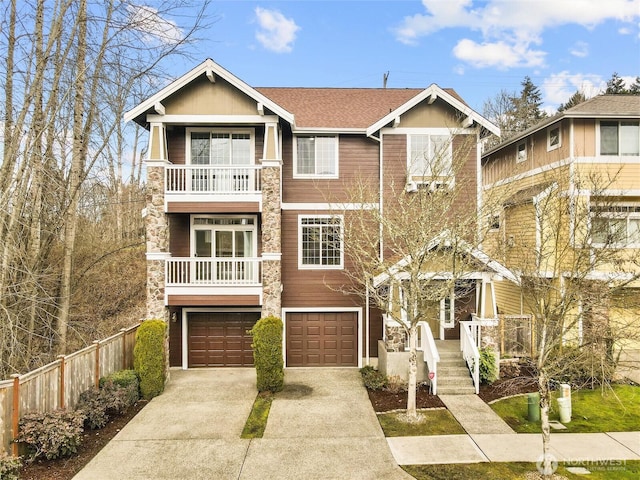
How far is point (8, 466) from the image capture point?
6414 millimetres

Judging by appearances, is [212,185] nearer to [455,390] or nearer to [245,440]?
[245,440]

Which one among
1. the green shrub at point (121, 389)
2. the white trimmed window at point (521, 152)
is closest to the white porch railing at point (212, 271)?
the green shrub at point (121, 389)

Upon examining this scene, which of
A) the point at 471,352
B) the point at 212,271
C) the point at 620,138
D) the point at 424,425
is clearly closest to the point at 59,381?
the point at 212,271

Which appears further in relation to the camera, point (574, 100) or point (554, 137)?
point (574, 100)

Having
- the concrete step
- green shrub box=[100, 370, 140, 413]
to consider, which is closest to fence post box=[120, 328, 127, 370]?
green shrub box=[100, 370, 140, 413]

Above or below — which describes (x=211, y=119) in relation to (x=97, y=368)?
above

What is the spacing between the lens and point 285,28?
16734mm

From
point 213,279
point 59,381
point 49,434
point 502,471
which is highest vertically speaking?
point 213,279


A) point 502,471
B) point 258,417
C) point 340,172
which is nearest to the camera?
point 502,471

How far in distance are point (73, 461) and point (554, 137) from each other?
16.9 m

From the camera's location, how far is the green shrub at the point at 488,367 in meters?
11.3

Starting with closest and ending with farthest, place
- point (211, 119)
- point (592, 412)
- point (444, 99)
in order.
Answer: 1. point (592, 412)
2. point (211, 119)
3. point (444, 99)

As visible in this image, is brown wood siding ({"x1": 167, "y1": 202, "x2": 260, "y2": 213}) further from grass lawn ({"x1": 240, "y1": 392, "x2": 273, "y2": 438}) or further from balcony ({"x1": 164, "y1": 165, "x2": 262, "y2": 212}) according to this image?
grass lawn ({"x1": 240, "y1": 392, "x2": 273, "y2": 438})

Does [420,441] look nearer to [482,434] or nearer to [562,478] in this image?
[482,434]
